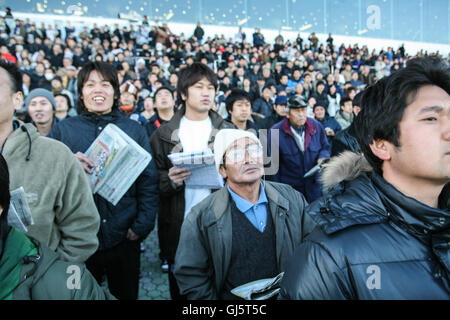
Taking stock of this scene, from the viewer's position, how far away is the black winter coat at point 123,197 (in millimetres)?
2027

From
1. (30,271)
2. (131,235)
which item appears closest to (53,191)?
(30,271)

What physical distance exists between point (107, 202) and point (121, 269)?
50cm

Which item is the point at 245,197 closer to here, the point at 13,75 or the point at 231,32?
the point at 13,75

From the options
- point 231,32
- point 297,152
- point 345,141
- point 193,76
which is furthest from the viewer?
point 231,32

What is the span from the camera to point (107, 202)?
80.8 inches

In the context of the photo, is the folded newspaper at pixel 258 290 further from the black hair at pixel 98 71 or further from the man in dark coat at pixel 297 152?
the man in dark coat at pixel 297 152

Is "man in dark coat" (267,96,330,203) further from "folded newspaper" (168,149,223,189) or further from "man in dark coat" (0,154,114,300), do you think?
"man in dark coat" (0,154,114,300)

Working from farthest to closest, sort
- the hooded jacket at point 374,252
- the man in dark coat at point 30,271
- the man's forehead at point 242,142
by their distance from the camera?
the man's forehead at point 242,142, the man in dark coat at point 30,271, the hooded jacket at point 374,252

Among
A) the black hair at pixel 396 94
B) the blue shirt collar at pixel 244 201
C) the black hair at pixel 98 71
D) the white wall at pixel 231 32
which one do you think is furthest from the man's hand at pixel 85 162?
the white wall at pixel 231 32

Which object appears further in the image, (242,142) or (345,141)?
(345,141)

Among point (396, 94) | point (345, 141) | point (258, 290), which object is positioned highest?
point (396, 94)

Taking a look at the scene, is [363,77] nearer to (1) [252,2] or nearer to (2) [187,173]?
(1) [252,2]

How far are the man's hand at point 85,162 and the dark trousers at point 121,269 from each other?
59cm

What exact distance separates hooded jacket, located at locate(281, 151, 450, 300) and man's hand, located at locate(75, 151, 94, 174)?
4.69 ft
